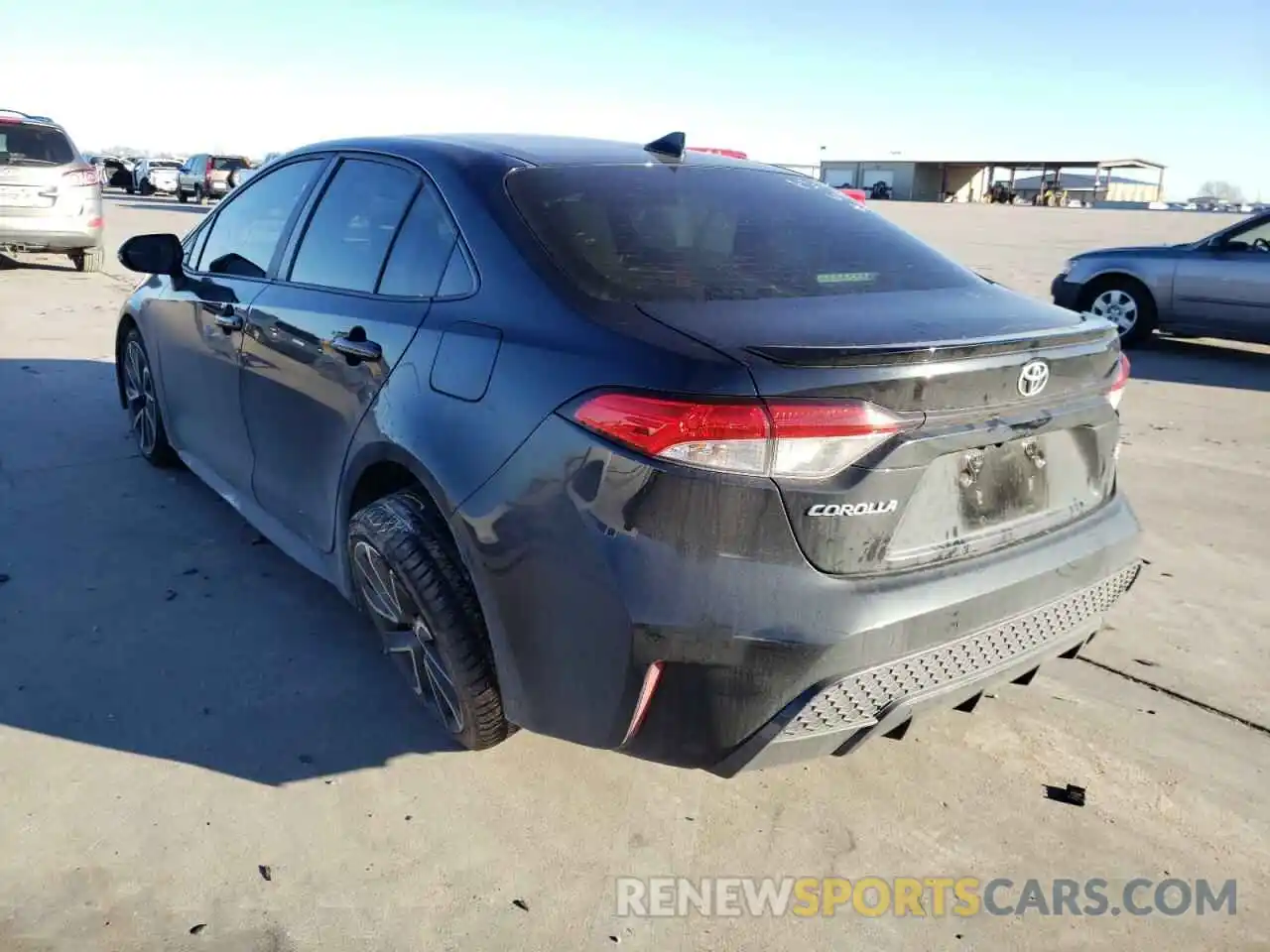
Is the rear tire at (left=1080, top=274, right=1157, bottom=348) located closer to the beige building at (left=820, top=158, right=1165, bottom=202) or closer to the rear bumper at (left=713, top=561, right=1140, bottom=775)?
the rear bumper at (left=713, top=561, right=1140, bottom=775)

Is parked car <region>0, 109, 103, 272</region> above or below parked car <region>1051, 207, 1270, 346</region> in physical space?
above

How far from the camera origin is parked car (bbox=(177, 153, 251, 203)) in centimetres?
3025

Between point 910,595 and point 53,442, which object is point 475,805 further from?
point 53,442

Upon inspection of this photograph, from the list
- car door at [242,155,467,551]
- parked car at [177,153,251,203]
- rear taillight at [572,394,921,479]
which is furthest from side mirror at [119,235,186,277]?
parked car at [177,153,251,203]

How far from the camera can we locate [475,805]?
260cm

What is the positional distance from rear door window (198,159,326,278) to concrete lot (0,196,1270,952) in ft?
3.85

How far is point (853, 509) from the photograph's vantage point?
6.70 feet

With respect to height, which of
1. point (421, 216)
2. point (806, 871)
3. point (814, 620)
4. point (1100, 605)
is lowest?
point (806, 871)

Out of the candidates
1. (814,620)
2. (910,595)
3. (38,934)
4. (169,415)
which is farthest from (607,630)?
(169,415)

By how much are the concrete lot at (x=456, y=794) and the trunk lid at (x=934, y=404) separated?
31.6 inches

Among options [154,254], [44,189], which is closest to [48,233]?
[44,189]

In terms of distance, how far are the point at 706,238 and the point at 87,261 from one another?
13.3 meters

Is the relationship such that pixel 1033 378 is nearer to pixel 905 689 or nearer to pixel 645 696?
pixel 905 689

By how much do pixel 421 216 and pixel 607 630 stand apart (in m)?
1.40
